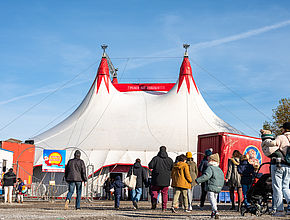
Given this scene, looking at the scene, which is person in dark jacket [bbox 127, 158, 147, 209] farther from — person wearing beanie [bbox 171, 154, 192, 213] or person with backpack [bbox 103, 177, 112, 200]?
person with backpack [bbox 103, 177, 112, 200]

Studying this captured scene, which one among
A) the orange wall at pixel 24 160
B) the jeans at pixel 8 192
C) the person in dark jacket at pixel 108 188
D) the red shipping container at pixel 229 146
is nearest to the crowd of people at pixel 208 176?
the red shipping container at pixel 229 146

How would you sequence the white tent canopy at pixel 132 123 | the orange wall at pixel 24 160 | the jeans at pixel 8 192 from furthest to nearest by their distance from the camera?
the white tent canopy at pixel 132 123, the orange wall at pixel 24 160, the jeans at pixel 8 192

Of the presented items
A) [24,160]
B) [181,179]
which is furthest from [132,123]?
[181,179]

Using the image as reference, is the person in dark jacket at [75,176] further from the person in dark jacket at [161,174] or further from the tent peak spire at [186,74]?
the tent peak spire at [186,74]

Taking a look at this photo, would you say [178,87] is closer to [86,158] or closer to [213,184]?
[86,158]

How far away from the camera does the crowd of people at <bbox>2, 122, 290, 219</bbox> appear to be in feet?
25.1

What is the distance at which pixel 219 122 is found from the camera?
90.7 feet

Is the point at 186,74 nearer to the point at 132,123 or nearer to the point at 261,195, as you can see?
the point at 132,123

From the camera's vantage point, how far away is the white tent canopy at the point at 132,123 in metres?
24.8

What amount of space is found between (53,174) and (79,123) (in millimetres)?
4465

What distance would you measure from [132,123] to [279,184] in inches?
772

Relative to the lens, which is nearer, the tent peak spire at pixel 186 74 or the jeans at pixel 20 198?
the jeans at pixel 20 198

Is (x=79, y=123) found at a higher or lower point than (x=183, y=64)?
lower

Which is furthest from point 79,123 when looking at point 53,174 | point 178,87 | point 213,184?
point 213,184
